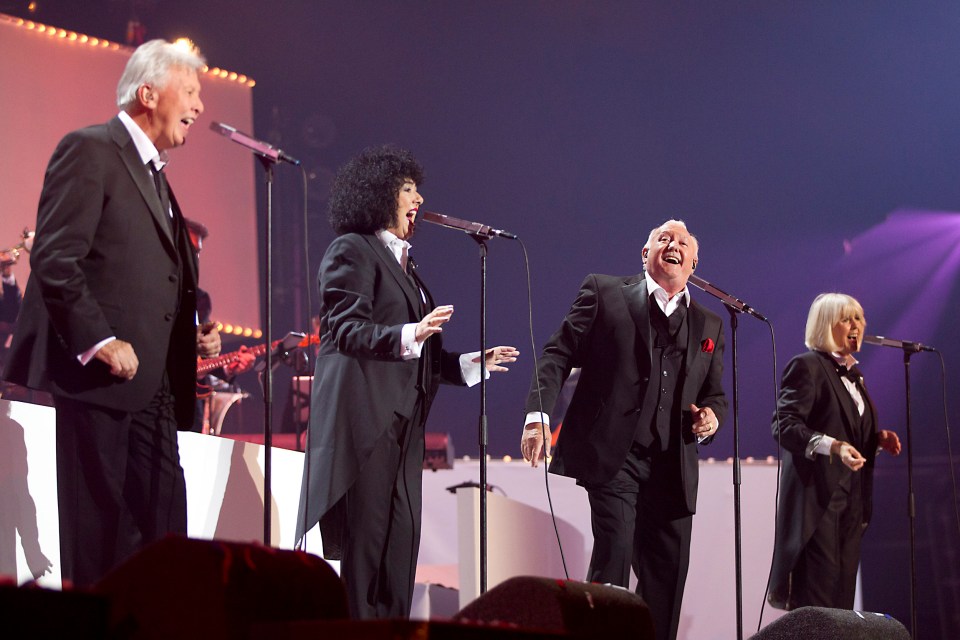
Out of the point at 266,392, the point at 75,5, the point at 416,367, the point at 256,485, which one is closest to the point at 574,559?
the point at 256,485

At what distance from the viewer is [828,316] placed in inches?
237

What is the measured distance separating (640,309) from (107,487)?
2226 millimetres

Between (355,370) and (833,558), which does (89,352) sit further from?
(833,558)

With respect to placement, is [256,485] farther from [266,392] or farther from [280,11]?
[280,11]

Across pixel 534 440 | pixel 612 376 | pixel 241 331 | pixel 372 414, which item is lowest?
pixel 534 440

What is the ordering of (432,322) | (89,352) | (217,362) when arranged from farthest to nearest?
(217,362) → (432,322) → (89,352)

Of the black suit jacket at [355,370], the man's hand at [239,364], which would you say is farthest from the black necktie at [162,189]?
the man's hand at [239,364]

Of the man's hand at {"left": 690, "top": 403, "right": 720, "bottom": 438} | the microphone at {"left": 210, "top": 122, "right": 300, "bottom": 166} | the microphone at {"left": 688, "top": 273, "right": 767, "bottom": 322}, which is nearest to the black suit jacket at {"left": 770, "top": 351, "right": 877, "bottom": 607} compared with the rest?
the microphone at {"left": 688, "top": 273, "right": 767, "bottom": 322}

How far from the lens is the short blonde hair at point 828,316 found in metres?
5.98

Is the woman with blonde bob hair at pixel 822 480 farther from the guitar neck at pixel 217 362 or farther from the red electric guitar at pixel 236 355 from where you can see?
the guitar neck at pixel 217 362

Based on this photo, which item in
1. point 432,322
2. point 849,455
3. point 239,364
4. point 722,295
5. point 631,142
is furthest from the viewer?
point 631,142

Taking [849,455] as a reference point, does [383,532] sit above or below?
below

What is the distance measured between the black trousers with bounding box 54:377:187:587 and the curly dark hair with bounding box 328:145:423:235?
124cm

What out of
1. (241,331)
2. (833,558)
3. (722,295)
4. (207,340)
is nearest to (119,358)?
(207,340)
